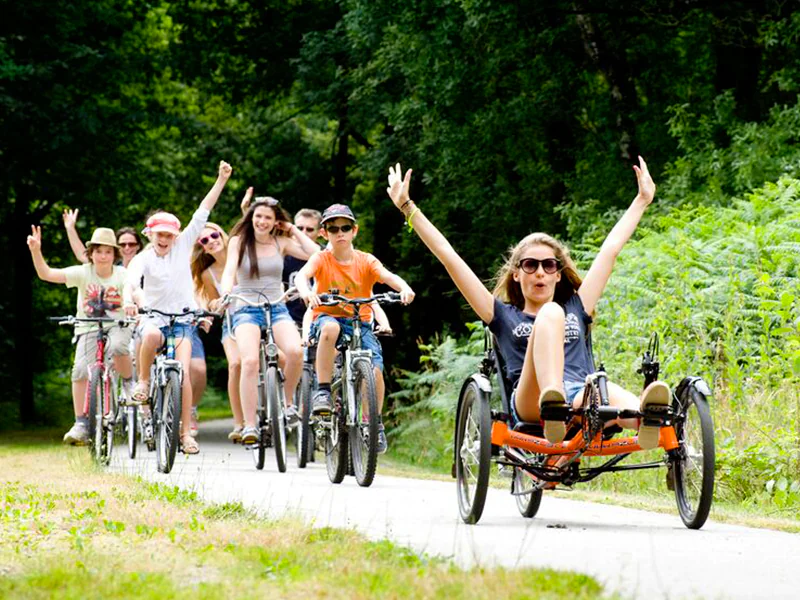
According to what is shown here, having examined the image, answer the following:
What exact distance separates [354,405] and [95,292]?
13.8 feet

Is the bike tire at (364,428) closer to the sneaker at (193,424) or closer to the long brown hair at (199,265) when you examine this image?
the sneaker at (193,424)

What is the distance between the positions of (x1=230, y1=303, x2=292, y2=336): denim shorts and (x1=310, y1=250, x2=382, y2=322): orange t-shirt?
1327 millimetres

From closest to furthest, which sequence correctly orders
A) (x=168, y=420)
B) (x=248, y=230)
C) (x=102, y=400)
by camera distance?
(x=168, y=420) → (x=248, y=230) → (x=102, y=400)

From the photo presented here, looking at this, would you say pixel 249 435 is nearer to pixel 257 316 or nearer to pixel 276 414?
pixel 276 414

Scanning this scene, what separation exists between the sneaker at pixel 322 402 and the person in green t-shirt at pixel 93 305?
3.27 meters

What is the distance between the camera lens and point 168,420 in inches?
486

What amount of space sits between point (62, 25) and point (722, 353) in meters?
17.3

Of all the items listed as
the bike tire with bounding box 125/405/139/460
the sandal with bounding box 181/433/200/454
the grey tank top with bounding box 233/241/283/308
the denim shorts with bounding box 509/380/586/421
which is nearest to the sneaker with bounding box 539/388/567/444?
the denim shorts with bounding box 509/380/586/421

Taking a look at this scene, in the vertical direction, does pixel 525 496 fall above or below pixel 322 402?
below

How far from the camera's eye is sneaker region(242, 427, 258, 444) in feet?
41.4

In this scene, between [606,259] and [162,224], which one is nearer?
[606,259]

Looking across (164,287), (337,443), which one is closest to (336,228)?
(337,443)

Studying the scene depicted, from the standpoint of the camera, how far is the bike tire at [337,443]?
11250 millimetres

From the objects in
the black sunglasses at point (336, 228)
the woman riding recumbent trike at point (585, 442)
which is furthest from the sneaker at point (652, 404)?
the black sunglasses at point (336, 228)
